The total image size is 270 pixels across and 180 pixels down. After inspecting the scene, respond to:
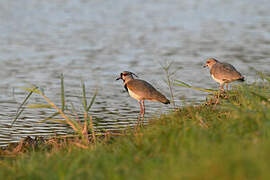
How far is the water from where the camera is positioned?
10805mm

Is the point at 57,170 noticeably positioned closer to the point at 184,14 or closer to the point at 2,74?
the point at 2,74

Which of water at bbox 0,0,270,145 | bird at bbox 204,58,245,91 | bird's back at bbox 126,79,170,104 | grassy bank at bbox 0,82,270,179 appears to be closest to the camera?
grassy bank at bbox 0,82,270,179

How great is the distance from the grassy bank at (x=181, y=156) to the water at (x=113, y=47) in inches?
89.5

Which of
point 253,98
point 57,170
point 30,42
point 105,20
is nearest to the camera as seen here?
point 57,170

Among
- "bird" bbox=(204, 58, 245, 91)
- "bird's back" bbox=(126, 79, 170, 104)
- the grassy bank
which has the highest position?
"bird" bbox=(204, 58, 245, 91)

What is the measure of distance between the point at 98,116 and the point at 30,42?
30.4 feet

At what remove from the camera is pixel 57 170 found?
16.3 feet

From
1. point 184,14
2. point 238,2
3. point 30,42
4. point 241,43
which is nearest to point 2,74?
point 30,42

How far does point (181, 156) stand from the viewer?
183 inches

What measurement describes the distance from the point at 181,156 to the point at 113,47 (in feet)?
43.6

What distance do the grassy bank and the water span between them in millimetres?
2274

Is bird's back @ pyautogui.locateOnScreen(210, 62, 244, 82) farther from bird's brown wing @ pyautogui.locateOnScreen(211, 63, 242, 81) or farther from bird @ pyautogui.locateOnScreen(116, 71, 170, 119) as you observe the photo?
bird @ pyautogui.locateOnScreen(116, 71, 170, 119)

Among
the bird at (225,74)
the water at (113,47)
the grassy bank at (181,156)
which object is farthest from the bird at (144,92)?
the grassy bank at (181,156)

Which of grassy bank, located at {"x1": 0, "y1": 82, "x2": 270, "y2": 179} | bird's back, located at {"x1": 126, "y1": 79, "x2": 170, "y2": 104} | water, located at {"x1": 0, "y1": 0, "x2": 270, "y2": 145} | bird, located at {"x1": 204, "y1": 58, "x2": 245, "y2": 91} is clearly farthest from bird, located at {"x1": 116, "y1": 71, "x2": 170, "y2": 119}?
grassy bank, located at {"x1": 0, "y1": 82, "x2": 270, "y2": 179}
